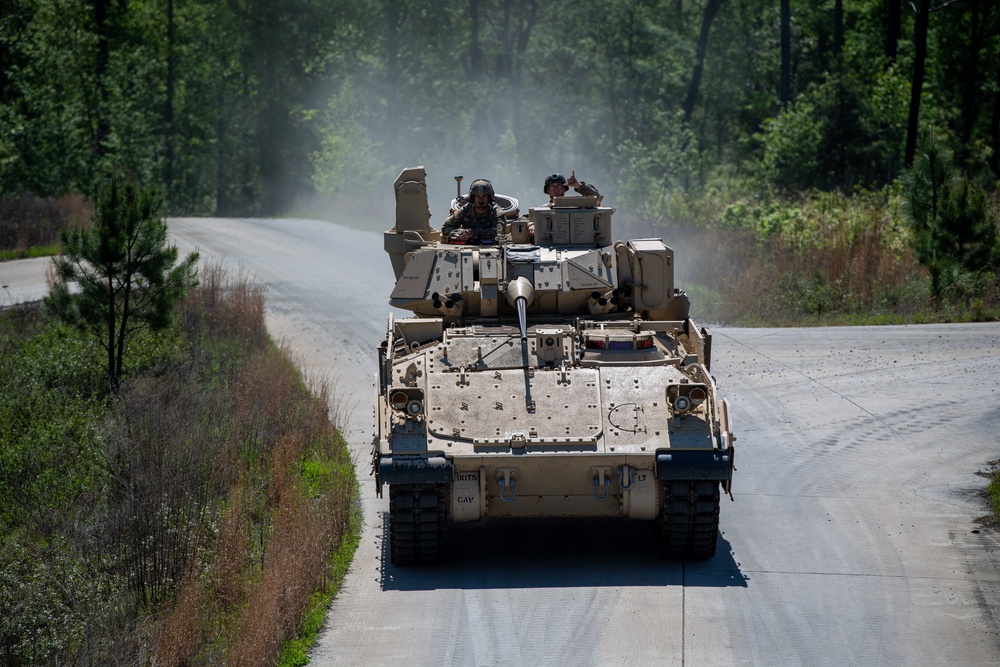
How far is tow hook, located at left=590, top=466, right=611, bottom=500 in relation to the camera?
35.1 feet

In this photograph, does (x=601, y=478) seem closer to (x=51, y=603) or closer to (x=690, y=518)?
(x=690, y=518)

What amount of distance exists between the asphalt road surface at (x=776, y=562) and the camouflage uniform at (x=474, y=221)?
8.90ft

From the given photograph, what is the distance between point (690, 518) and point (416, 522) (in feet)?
7.21

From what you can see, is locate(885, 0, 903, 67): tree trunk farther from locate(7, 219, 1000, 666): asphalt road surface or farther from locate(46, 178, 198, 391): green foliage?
locate(46, 178, 198, 391): green foliage

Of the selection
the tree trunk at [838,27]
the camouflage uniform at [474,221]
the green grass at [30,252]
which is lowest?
the green grass at [30,252]

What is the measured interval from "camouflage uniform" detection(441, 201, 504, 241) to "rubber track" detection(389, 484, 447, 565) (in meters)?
5.02

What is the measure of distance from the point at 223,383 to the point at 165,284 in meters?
1.55

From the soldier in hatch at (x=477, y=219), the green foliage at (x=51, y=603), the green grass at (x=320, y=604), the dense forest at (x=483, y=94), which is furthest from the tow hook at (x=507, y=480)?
the dense forest at (x=483, y=94)

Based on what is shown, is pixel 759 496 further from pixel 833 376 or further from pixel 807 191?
pixel 807 191

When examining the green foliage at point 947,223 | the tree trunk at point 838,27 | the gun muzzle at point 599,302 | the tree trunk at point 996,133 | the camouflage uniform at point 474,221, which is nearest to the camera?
the gun muzzle at point 599,302

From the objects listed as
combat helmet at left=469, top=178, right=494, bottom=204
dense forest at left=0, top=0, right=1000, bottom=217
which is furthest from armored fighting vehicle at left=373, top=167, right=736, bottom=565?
dense forest at left=0, top=0, right=1000, bottom=217

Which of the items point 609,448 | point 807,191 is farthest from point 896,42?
point 609,448

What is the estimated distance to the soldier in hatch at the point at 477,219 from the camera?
15164 mm

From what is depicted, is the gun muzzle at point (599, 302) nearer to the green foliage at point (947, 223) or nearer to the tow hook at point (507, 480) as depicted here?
the tow hook at point (507, 480)
